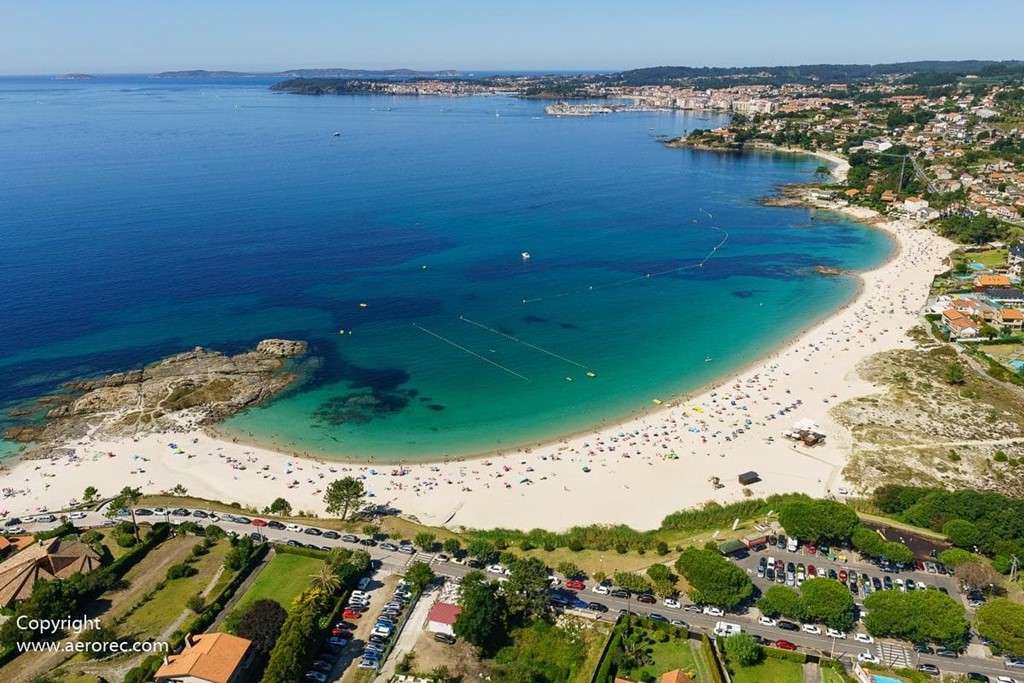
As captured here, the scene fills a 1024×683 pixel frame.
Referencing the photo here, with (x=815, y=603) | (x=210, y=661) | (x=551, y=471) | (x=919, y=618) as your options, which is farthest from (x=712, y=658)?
(x=210, y=661)

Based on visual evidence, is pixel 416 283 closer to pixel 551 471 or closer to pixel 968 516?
pixel 551 471

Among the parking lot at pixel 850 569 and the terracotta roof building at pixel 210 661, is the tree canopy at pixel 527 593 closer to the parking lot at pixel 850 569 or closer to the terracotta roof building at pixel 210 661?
the parking lot at pixel 850 569

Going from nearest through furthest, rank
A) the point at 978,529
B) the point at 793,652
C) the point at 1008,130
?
the point at 793,652 < the point at 978,529 < the point at 1008,130

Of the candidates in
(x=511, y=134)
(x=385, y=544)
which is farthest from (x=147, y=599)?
(x=511, y=134)

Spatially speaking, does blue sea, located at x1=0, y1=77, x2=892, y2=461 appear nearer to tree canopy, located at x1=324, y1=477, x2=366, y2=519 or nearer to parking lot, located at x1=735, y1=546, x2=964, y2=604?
tree canopy, located at x1=324, y1=477, x2=366, y2=519

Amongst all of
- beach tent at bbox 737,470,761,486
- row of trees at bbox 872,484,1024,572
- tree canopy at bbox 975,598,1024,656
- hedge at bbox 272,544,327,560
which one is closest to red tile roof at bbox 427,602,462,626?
hedge at bbox 272,544,327,560

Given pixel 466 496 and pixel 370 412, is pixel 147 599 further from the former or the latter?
pixel 370 412

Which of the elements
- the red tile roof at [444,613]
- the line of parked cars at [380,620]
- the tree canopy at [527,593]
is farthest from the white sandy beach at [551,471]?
the red tile roof at [444,613]
